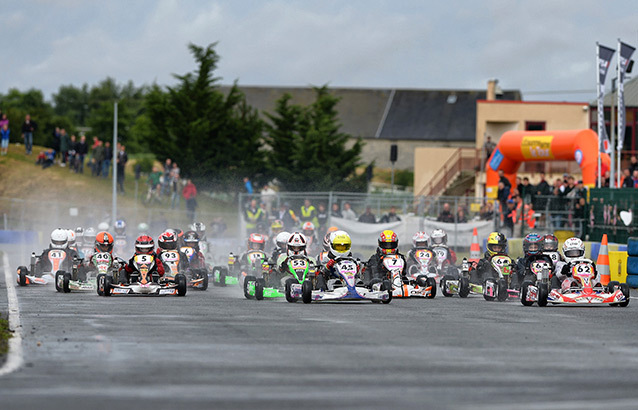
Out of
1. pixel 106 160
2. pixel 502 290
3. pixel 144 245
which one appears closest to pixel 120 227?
pixel 144 245

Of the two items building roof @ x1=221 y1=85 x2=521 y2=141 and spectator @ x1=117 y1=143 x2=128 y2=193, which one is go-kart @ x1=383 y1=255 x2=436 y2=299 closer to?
spectator @ x1=117 y1=143 x2=128 y2=193

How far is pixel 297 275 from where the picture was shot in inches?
750

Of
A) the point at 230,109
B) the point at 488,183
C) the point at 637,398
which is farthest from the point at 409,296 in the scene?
the point at 230,109

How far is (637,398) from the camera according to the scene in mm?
8258

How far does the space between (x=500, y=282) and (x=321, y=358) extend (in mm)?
9410

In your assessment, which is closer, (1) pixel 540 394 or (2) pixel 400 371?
(1) pixel 540 394

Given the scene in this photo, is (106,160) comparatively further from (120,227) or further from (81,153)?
(120,227)

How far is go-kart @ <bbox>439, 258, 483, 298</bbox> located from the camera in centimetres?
2072

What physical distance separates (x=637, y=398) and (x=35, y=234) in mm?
40134

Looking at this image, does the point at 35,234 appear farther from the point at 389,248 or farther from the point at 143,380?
the point at 143,380

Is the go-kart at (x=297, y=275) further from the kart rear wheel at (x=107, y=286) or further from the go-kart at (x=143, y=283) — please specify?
the kart rear wheel at (x=107, y=286)

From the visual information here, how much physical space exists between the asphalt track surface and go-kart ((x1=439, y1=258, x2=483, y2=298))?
3.94 meters

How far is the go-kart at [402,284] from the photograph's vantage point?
1981 centimetres

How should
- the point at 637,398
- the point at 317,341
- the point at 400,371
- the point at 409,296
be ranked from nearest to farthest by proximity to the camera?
1. the point at 637,398
2. the point at 400,371
3. the point at 317,341
4. the point at 409,296
